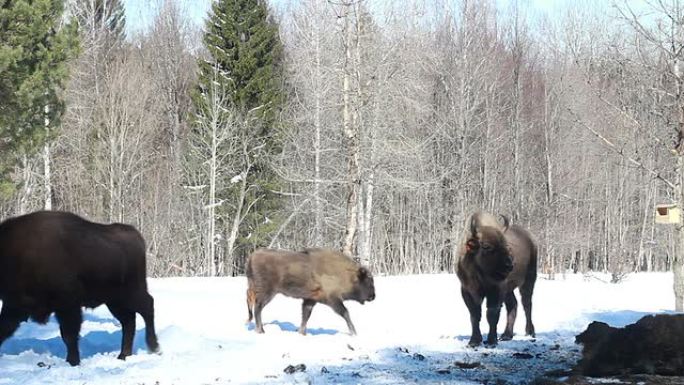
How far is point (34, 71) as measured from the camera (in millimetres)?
16125

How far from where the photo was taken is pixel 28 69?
628 inches

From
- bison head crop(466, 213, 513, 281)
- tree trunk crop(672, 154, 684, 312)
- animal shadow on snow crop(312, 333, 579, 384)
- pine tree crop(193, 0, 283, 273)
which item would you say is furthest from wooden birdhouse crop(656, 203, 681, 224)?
pine tree crop(193, 0, 283, 273)

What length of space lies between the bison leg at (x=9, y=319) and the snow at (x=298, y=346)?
0.38 m

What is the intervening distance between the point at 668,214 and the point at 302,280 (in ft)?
27.0

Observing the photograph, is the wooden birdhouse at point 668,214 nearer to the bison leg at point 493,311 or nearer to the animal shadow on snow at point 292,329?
the bison leg at point 493,311

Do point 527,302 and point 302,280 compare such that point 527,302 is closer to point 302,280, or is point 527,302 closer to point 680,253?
point 302,280

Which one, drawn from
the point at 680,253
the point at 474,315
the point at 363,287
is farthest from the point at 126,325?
the point at 680,253

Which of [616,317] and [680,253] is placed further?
[680,253]

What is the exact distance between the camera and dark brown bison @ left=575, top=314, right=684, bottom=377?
834 centimetres

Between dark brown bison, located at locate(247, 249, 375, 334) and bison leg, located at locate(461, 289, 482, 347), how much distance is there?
213 centimetres

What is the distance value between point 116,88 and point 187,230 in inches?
333

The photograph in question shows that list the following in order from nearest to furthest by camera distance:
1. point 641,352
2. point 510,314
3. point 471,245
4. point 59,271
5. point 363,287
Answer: point 641,352
point 59,271
point 471,245
point 510,314
point 363,287

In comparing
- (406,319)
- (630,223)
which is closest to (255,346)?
(406,319)

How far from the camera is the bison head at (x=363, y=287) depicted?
1357cm
